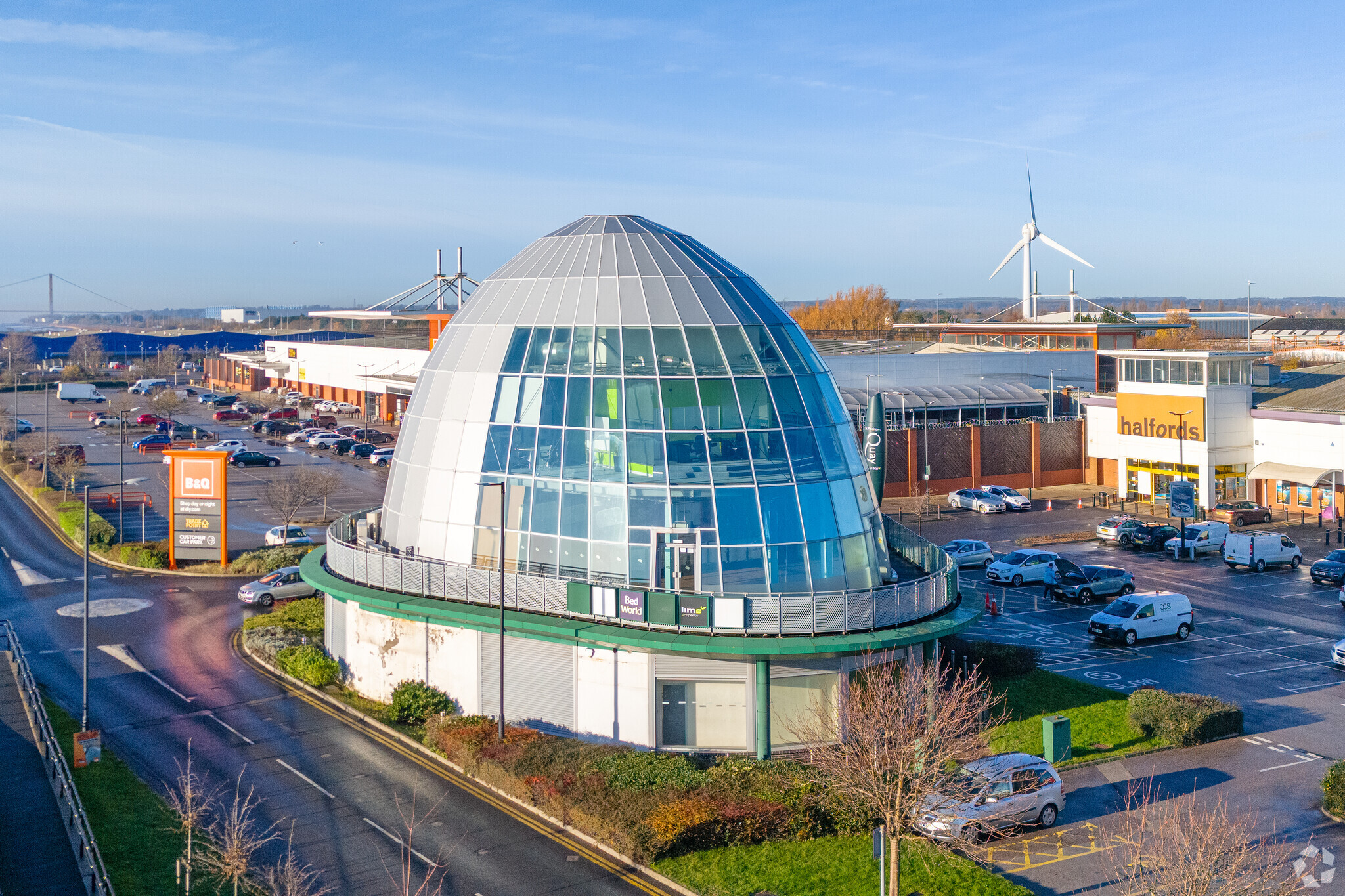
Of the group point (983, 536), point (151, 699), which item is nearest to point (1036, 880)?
point (151, 699)

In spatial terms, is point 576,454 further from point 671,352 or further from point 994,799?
point 994,799

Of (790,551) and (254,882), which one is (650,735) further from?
(254,882)

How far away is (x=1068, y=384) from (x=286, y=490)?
60834mm

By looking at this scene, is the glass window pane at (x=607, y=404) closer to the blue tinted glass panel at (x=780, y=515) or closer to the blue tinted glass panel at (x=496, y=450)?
the blue tinted glass panel at (x=496, y=450)

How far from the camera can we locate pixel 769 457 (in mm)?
32000

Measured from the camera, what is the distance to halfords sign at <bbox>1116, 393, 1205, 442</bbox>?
6975 cm

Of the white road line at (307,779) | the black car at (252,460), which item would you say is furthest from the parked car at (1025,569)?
the black car at (252,460)

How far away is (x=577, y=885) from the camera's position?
23625 mm

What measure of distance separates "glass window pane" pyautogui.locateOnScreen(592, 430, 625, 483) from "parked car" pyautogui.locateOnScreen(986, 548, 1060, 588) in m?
26.3

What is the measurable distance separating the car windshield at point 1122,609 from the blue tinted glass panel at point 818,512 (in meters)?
15.9

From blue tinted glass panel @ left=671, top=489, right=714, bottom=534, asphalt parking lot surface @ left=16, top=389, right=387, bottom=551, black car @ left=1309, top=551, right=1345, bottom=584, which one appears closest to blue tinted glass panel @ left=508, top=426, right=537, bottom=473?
blue tinted glass panel @ left=671, top=489, right=714, bottom=534

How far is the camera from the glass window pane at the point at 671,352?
108 feet

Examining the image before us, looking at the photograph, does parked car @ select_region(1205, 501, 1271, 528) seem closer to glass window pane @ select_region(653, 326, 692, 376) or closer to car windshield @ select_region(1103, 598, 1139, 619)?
car windshield @ select_region(1103, 598, 1139, 619)

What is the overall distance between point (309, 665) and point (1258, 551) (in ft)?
139
